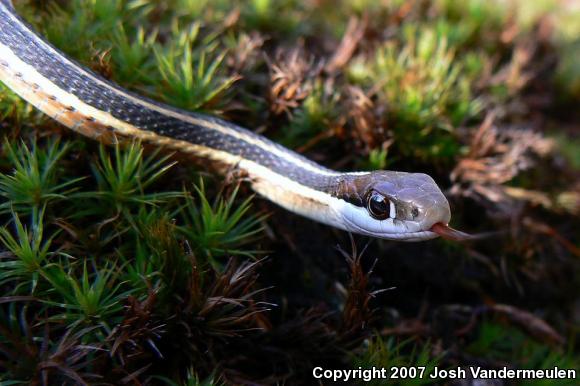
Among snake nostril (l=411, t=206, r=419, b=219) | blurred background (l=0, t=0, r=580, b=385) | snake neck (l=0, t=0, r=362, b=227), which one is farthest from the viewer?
snake neck (l=0, t=0, r=362, b=227)

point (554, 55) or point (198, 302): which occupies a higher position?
point (554, 55)

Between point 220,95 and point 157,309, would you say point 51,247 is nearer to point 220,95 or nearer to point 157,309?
point 157,309

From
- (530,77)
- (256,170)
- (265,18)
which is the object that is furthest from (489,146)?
(265,18)

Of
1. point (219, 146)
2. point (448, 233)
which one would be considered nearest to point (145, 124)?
point (219, 146)

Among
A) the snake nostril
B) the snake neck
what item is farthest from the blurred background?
the snake nostril

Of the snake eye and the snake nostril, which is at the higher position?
the snake nostril

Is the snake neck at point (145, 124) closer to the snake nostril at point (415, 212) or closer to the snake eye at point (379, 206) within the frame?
the snake eye at point (379, 206)

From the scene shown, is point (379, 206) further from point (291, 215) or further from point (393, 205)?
point (291, 215)

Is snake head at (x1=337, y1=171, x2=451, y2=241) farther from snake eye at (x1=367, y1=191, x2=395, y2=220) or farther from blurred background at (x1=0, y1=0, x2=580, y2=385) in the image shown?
blurred background at (x1=0, y1=0, x2=580, y2=385)
